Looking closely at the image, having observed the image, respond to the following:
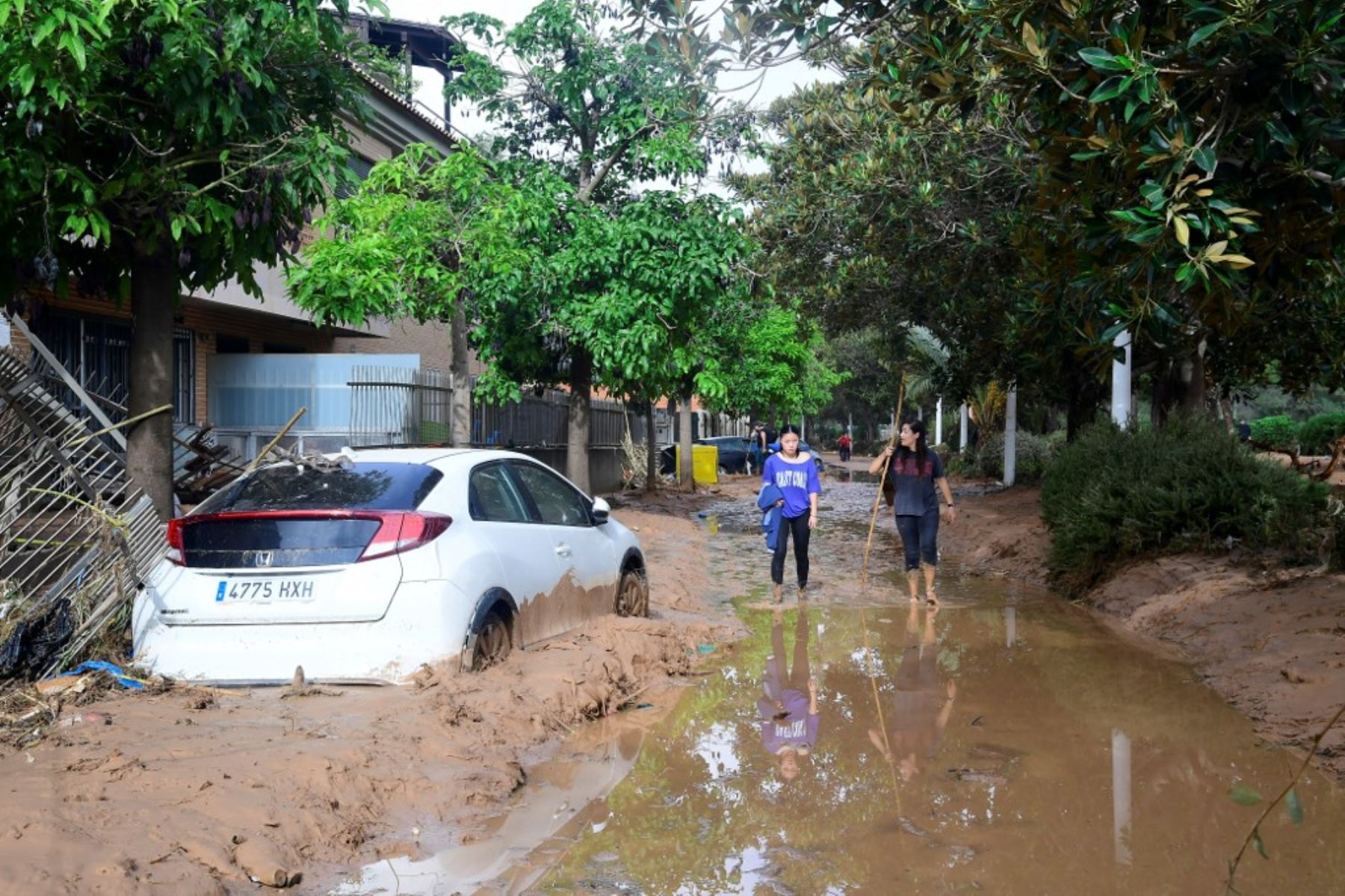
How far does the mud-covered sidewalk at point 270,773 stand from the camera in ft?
13.9

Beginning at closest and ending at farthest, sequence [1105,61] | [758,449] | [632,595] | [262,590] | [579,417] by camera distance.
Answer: [1105,61], [262,590], [632,595], [579,417], [758,449]

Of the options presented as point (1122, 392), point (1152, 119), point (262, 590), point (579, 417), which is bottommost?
point (262, 590)

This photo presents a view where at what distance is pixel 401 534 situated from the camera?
660 cm

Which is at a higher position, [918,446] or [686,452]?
[918,446]

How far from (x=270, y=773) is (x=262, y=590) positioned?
1644 millimetres

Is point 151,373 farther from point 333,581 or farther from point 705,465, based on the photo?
point 705,465

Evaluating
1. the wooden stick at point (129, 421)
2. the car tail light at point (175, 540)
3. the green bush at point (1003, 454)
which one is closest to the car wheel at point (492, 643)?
the car tail light at point (175, 540)

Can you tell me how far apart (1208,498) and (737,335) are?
698 inches

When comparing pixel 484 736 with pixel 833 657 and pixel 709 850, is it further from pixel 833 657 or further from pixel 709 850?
pixel 833 657

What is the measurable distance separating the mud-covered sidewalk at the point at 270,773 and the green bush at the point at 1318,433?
40.7 m

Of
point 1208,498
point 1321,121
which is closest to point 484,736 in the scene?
point 1321,121

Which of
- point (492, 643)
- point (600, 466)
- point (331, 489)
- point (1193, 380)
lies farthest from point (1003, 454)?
point (331, 489)

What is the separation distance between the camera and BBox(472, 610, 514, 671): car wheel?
22.2 feet

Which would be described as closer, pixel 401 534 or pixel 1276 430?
pixel 401 534
